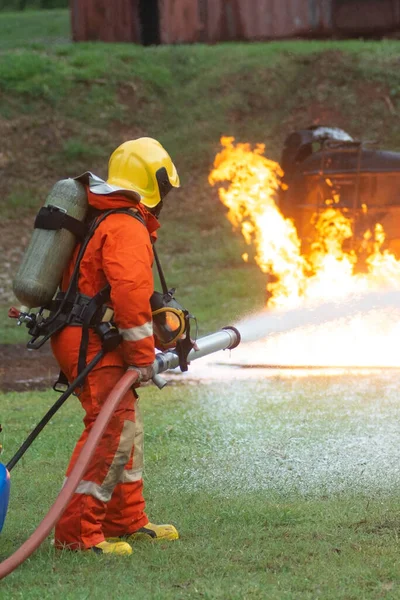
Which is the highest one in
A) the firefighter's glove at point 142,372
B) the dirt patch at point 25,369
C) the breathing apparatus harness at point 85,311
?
the breathing apparatus harness at point 85,311

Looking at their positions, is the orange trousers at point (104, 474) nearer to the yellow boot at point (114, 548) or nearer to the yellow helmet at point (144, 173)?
the yellow boot at point (114, 548)

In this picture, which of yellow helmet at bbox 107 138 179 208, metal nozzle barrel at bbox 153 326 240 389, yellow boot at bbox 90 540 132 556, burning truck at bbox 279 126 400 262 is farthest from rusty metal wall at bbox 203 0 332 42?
yellow boot at bbox 90 540 132 556

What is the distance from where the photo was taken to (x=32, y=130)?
21688 mm

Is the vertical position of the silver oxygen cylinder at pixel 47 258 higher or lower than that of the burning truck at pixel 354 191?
higher

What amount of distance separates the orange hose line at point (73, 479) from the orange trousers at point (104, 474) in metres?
0.17

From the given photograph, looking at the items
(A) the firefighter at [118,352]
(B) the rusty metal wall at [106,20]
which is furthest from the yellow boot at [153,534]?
(B) the rusty metal wall at [106,20]

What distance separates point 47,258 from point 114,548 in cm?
144

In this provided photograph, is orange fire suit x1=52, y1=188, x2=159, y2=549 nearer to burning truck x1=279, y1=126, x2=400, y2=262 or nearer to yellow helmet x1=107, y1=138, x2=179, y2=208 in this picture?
yellow helmet x1=107, y1=138, x2=179, y2=208

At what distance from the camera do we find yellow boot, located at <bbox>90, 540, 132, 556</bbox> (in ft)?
17.6

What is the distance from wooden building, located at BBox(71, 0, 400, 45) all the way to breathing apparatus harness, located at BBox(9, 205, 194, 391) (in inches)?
735

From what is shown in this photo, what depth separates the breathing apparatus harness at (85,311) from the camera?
546cm

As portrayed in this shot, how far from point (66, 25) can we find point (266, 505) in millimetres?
25434

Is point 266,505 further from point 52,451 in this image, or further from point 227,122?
point 227,122

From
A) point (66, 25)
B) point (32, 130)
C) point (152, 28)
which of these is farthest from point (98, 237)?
point (66, 25)
